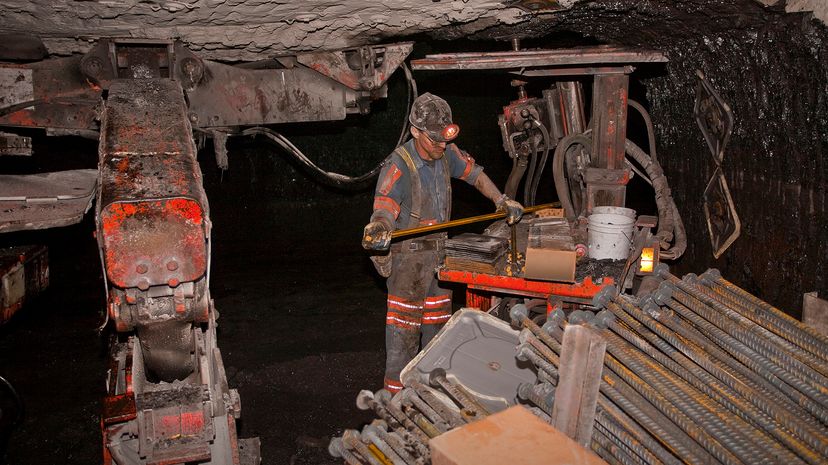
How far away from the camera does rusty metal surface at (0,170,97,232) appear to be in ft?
10.6

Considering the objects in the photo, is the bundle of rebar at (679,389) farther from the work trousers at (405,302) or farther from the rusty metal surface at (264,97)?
the rusty metal surface at (264,97)

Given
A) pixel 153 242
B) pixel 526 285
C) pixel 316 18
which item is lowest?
pixel 526 285

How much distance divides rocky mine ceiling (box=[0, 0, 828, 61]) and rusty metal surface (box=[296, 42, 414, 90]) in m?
0.18

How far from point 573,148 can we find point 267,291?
3.96 meters

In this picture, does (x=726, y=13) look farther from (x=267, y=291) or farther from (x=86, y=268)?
(x=86, y=268)

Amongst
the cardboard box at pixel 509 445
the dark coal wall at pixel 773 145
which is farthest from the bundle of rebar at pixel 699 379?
the dark coal wall at pixel 773 145

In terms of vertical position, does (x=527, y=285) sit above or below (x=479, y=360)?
above

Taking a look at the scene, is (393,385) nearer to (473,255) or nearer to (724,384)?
(473,255)

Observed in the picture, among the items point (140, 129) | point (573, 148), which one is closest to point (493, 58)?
point (573, 148)

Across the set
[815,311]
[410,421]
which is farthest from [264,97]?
[815,311]

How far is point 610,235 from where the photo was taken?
4.42 meters

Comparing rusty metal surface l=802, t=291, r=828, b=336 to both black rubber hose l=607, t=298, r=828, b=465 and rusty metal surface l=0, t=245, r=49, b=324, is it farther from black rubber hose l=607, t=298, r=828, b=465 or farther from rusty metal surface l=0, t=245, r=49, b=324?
rusty metal surface l=0, t=245, r=49, b=324

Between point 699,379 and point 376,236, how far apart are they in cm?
224

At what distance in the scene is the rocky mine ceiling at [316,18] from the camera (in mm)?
3455
